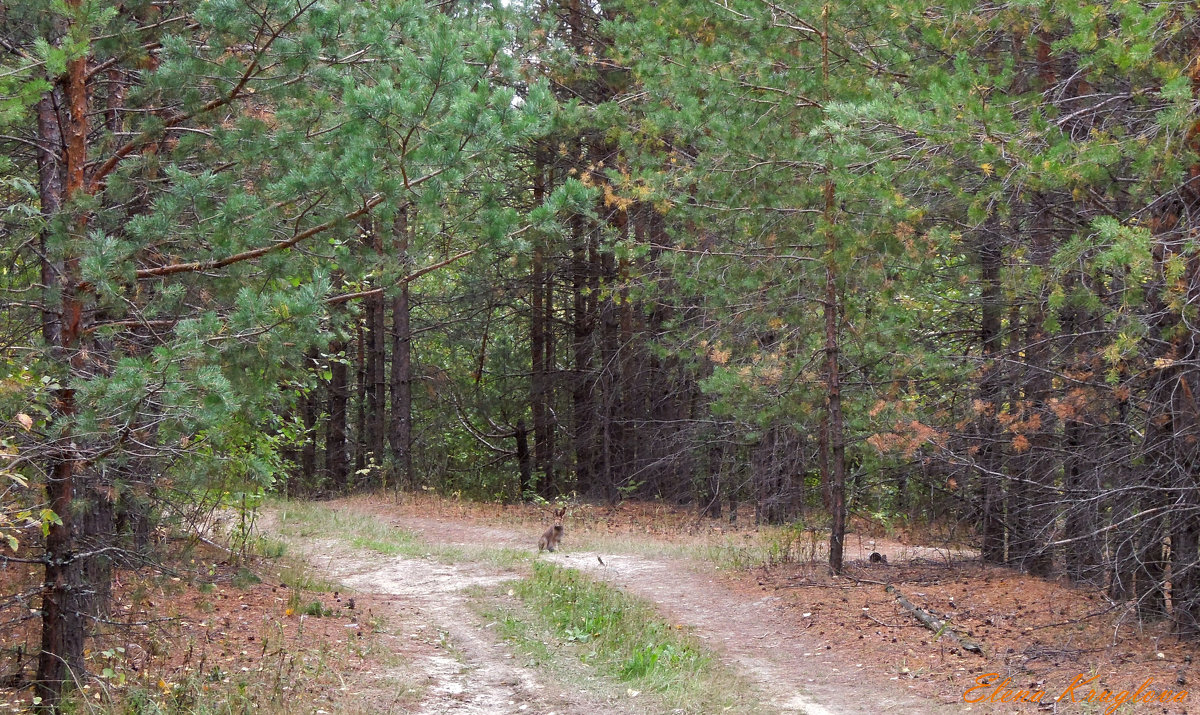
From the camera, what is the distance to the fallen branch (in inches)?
315

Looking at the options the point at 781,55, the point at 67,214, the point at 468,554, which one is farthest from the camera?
the point at 468,554

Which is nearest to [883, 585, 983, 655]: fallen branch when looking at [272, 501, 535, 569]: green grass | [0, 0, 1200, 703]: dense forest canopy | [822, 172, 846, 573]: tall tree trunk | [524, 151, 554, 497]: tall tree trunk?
[0, 0, 1200, 703]: dense forest canopy

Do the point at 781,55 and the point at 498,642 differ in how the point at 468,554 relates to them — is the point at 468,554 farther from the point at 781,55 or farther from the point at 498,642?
the point at 781,55

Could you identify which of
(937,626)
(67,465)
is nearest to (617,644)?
(937,626)

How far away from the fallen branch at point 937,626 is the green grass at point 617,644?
2.02 m

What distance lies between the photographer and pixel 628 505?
2044 centimetres

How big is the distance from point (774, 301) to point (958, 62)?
13.7ft

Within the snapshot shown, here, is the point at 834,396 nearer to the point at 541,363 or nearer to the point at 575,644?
the point at 575,644

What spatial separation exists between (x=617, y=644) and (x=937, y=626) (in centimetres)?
296

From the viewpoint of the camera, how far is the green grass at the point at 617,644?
280 inches

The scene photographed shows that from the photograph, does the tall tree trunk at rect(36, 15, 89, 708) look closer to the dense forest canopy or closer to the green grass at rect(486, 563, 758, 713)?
the dense forest canopy

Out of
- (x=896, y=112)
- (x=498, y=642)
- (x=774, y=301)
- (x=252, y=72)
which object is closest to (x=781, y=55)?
(x=774, y=301)

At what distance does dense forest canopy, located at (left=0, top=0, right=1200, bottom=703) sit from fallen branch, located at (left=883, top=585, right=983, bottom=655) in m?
1.23

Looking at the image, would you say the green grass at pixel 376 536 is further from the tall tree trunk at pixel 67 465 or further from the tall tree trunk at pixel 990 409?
the tall tree trunk at pixel 67 465
